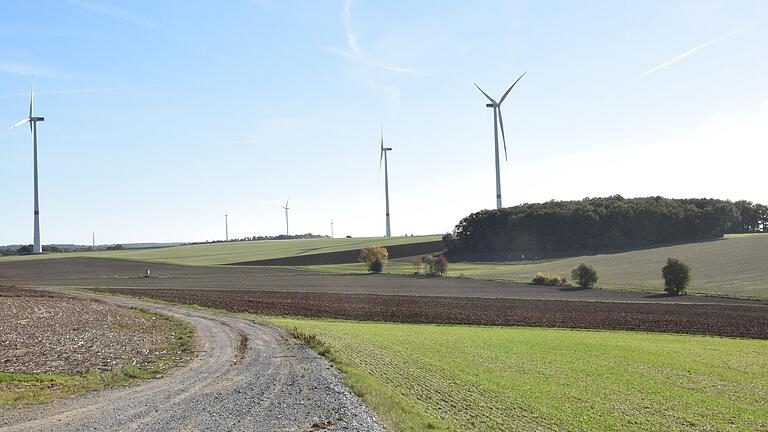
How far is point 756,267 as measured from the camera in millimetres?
79500

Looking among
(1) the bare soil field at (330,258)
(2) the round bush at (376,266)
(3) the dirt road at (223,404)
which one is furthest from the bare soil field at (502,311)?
(1) the bare soil field at (330,258)

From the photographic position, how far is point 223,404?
51.8 ft

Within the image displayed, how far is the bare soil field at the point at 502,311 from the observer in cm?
4222

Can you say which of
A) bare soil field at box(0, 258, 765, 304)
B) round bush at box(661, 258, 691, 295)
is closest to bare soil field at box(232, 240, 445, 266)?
bare soil field at box(0, 258, 765, 304)

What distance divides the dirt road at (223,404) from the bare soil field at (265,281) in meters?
47.4

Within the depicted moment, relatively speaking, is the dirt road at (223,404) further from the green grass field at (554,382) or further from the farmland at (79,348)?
the farmland at (79,348)

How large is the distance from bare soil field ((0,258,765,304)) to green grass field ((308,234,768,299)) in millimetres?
5429

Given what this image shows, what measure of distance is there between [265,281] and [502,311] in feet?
139

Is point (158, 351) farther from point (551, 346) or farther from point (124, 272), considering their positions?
point (124, 272)

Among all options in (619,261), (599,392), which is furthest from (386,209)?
(599,392)

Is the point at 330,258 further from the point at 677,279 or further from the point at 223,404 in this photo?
the point at 223,404

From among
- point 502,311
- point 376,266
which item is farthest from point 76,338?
point 376,266

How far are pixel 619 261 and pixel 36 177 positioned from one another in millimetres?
108045

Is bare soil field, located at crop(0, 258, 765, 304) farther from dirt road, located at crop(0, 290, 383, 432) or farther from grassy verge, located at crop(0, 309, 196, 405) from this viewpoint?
grassy verge, located at crop(0, 309, 196, 405)
